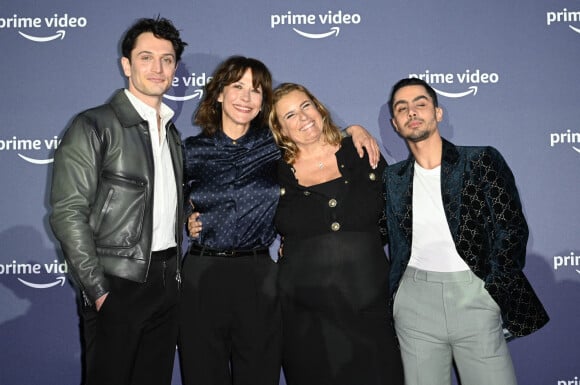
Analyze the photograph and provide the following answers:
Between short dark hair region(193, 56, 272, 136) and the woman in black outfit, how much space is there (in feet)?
1.53

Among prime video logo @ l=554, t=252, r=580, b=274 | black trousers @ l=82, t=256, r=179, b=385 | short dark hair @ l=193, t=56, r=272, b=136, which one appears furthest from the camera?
prime video logo @ l=554, t=252, r=580, b=274

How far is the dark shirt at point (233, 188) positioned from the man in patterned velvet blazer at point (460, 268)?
2.29 feet

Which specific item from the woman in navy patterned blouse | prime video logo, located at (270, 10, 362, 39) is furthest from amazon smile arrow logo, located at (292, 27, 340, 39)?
the woman in navy patterned blouse

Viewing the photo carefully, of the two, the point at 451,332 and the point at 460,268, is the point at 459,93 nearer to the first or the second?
the point at 460,268

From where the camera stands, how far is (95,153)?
2.13 metres

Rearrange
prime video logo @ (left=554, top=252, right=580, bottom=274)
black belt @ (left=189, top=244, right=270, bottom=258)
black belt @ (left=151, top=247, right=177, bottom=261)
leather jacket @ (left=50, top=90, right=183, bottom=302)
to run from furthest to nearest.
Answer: prime video logo @ (left=554, top=252, right=580, bottom=274) < black belt @ (left=189, top=244, right=270, bottom=258) < black belt @ (left=151, top=247, right=177, bottom=261) < leather jacket @ (left=50, top=90, right=183, bottom=302)

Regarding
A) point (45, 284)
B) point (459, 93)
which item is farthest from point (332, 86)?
point (45, 284)

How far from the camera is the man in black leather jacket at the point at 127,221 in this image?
207 centimetres

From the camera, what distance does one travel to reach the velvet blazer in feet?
7.67

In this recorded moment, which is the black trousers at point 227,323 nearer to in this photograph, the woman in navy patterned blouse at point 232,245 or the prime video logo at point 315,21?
the woman in navy patterned blouse at point 232,245

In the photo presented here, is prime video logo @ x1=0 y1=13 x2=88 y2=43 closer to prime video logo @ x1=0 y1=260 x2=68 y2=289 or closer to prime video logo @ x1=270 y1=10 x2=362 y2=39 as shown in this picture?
prime video logo @ x1=270 y1=10 x2=362 y2=39

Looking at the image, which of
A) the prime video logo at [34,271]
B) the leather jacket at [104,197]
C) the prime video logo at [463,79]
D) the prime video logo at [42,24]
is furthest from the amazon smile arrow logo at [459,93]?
the prime video logo at [34,271]

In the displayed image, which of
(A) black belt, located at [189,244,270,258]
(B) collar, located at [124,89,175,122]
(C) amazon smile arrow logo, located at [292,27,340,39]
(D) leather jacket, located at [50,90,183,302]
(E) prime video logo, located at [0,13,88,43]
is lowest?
(A) black belt, located at [189,244,270,258]

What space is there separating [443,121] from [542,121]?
65cm
